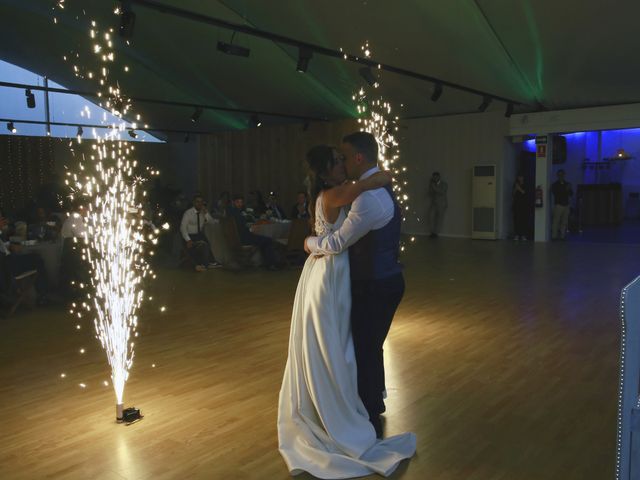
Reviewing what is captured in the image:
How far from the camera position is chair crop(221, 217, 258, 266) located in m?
8.96

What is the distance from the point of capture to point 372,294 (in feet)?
9.35

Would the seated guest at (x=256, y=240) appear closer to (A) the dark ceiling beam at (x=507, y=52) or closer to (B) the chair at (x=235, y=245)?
(B) the chair at (x=235, y=245)

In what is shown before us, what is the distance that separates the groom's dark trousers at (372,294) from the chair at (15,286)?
4693 mm

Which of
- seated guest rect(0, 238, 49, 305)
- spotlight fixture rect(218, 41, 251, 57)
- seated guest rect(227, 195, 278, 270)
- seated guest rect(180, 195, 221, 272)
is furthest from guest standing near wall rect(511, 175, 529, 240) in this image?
seated guest rect(0, 238, 49, 305)

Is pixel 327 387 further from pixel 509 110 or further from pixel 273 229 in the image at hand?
pixel 509 110

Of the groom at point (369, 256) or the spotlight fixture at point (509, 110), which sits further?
the spotlight fixture at point (509, 110)

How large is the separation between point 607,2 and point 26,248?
8.73m

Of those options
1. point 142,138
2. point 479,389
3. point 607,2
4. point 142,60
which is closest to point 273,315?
point 479,389

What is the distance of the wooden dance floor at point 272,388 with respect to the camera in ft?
9.21

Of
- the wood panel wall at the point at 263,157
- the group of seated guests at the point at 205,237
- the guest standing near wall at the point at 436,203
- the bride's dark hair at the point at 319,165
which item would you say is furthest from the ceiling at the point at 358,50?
the bride's dark hair at the point at 319,165

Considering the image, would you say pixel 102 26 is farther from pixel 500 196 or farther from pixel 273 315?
pixel 500 196

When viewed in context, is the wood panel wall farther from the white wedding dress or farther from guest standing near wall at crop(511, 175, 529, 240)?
the white wedding dress

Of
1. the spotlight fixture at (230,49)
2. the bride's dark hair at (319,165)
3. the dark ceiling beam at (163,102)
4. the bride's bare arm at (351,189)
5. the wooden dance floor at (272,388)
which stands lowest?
the wooden dance floor at (272,388)

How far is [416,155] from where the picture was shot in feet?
50.3
